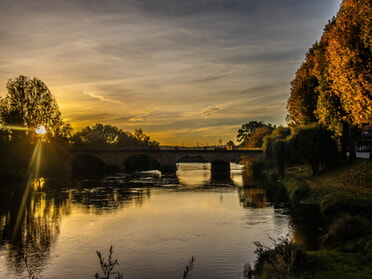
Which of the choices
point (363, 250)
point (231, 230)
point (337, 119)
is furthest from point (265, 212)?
point (363, 250)

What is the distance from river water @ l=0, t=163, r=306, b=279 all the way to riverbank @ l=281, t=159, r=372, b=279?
3.28 metres

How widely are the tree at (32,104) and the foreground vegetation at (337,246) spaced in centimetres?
5788

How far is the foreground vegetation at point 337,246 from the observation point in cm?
1533

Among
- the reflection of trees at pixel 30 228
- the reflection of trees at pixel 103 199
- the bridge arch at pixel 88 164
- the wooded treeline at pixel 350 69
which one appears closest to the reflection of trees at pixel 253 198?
→ the wooded treeline at pixel 350 69

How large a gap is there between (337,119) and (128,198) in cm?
2489

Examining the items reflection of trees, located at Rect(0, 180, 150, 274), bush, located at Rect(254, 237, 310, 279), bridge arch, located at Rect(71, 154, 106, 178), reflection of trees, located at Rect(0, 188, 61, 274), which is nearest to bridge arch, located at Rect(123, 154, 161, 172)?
bridge arch, located at Rect(71, 154, 106, 178)

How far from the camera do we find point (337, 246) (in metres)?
20.7

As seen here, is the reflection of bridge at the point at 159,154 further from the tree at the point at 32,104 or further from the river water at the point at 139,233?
the river water at the point at 139,233

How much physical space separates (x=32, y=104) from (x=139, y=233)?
6068cm

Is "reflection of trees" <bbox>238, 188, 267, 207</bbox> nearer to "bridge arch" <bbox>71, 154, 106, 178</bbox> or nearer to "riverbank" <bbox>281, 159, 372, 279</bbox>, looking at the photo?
"riverbank" <bbox>281, 159, 372, 279</bbox>

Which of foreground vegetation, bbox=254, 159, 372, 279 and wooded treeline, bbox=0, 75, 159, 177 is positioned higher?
wooded treeline, bbox=0, 75, 159, 177

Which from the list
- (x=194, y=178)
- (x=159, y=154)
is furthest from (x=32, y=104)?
(x=159, y=154)

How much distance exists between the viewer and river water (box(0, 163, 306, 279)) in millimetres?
20312

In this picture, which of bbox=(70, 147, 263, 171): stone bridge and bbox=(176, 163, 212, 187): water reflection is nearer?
bbox=(176, 163, 212, 187): water reflection
